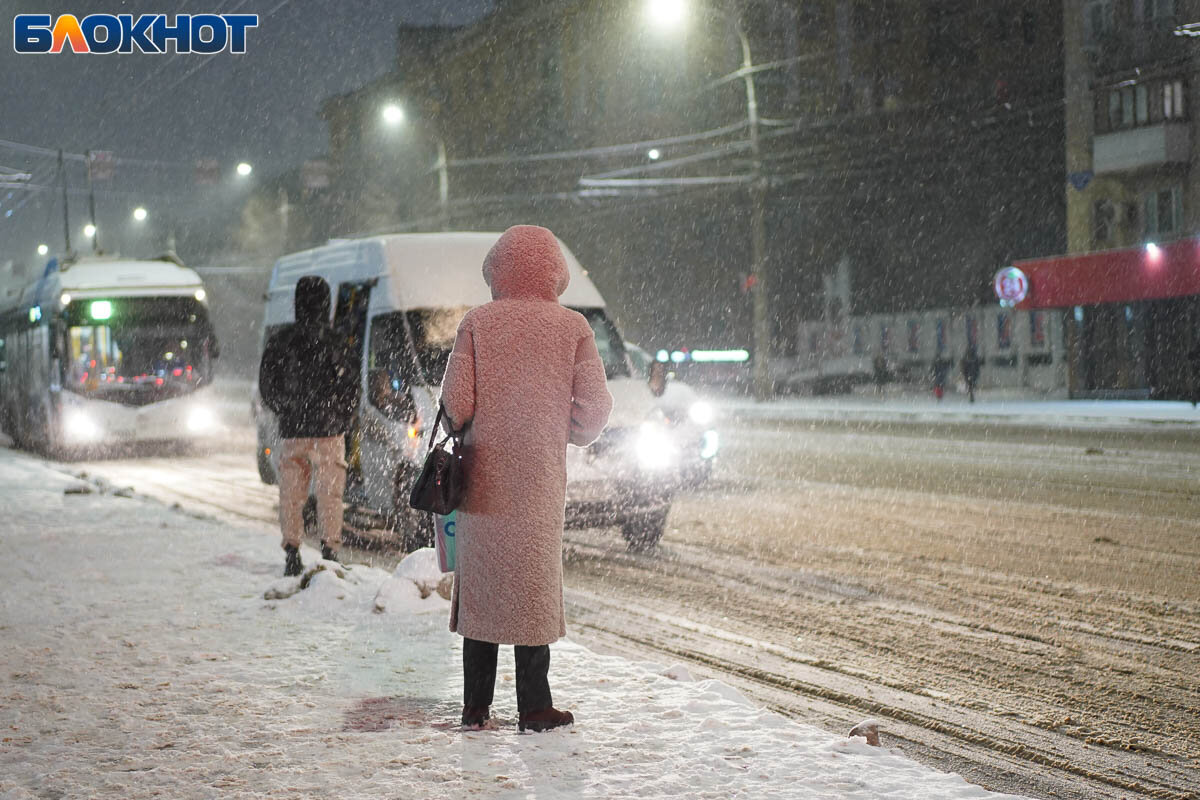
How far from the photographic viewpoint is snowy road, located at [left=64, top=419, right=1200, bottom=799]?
5258mm

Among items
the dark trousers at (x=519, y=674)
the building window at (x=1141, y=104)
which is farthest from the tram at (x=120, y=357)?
the building window at (x=1141, y=104)

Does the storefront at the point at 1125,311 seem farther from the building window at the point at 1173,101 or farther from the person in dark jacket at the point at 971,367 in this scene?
the building window at the point at 1173,101

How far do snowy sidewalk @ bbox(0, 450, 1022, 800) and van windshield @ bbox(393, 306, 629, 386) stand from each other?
2254mm

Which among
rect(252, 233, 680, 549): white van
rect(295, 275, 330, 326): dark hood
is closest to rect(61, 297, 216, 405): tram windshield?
rect(252, 233, 680, 549): white van

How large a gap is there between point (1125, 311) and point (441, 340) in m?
30.3

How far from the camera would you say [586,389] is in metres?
4.82

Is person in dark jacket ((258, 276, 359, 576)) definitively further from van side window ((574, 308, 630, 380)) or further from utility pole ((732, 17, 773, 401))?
utility pole ((732, 17, 773, 401))

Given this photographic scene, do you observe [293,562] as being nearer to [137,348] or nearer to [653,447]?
[653,447]

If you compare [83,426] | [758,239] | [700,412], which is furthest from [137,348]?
[758,239]

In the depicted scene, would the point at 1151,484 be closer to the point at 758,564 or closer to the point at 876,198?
the point at 758,564

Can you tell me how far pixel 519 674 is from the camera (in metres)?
4.94

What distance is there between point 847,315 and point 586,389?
48.7 m

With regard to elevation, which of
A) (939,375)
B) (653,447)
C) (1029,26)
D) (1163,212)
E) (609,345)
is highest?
(1029,26)

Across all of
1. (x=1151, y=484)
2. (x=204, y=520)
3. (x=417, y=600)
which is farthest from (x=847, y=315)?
(x=417, y=600)
